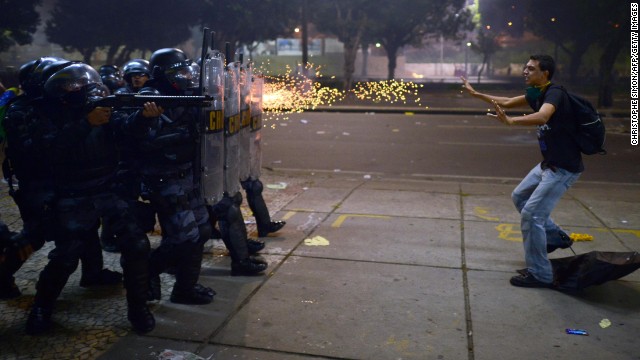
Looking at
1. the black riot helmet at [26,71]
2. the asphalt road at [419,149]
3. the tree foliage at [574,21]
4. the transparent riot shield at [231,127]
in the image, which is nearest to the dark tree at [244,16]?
the tree foliage at [574,21]

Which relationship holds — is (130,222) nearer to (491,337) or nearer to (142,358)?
A: (142,358)

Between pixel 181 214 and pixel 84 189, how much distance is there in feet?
2.20

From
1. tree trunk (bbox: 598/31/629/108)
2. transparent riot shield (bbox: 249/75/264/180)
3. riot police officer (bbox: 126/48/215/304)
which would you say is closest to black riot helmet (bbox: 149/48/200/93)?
riot police officer (bbox: 126/48/215/304)

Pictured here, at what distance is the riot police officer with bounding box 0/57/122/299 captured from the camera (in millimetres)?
3883

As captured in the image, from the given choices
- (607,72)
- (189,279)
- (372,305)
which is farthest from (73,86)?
(607,72)

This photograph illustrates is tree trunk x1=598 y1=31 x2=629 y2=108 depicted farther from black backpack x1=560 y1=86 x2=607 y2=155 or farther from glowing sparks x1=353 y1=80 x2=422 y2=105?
black backpack x1=560 y1=86 x2=607 y2=155

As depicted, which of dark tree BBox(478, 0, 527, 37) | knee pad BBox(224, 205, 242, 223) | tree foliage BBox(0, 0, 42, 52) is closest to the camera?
knee pad BBox(224, 205, 242, 223)

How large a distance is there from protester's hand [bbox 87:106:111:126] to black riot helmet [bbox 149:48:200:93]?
0.56 metres

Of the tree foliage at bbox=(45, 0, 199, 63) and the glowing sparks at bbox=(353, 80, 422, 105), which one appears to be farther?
the tree foliage at bbox=(45, 0, 199, 63)

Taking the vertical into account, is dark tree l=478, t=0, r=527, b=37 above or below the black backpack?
above

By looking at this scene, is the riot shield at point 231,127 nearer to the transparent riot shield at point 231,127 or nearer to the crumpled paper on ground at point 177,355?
the transparent riot shield at point 231,127

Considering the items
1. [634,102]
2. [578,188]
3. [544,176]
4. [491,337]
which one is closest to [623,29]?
[634,102]

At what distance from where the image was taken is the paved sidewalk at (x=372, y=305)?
3.61m

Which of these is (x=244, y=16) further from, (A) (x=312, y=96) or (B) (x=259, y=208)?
(B) (x=259, y=208)
